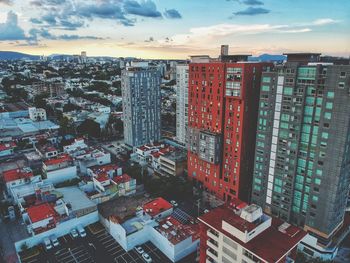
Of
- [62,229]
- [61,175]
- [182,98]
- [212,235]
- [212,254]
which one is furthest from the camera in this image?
[182,98]

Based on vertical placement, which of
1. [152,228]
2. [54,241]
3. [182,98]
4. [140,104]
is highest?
[182,98]

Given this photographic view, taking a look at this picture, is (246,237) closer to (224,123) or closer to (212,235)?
(212,235)

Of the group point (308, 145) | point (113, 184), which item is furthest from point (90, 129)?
point (308, 145)

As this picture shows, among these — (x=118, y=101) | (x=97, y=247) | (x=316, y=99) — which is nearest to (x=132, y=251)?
(x=97, y=247)

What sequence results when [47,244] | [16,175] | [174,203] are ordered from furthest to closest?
[16,175] < [174,203] < [47,244]

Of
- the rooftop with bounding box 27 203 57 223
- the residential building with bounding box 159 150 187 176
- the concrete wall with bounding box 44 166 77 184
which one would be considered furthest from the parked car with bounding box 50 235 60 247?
the residential building with bounding box 159 150 187 176

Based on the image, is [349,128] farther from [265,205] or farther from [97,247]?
[97,247]

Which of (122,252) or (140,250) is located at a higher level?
(140,250)

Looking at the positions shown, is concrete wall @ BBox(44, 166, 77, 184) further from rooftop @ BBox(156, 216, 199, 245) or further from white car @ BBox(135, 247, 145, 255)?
rooftop @ BBox(156, 216, 199, 245)
